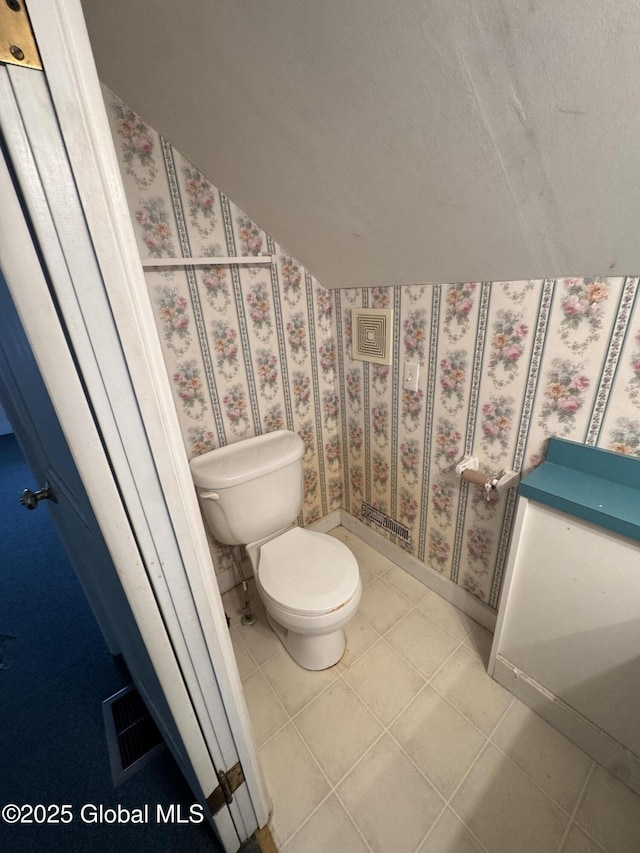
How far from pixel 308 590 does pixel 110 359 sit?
40.5 inches

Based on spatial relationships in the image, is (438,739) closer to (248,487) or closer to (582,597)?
(582,597)

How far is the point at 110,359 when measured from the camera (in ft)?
1.48

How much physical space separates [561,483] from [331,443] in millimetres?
1129

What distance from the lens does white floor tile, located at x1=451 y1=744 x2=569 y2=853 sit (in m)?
0.92

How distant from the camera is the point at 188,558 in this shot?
1.92 feet

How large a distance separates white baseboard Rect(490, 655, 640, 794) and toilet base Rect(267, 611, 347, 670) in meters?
0.58

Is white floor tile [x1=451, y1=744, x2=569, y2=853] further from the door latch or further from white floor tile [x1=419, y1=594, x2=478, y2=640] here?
the door latch

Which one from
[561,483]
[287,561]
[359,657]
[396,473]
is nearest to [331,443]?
[396,473]

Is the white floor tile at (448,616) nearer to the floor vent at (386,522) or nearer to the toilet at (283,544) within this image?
the floor vent at (386,522)

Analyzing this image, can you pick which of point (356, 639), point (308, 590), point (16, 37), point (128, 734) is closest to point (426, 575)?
point (356, 639)

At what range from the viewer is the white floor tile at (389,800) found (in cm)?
94

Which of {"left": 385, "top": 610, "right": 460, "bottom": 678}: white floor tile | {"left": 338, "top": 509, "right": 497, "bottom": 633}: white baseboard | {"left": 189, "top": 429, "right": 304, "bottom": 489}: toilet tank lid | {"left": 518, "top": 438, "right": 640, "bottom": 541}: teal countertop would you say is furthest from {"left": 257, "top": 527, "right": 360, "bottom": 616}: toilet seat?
{"left": 518, "top": 438, "right": 640, "bottom": 541}: teal countertop

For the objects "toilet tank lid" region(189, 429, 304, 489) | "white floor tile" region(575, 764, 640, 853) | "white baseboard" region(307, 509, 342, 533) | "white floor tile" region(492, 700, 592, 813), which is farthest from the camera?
"white baseboard" region(307, 509, 342, 533)

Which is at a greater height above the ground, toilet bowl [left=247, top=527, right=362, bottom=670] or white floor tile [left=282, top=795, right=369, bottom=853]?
toilet bowl [left=247, top=527, right=362, bottom=670]
